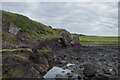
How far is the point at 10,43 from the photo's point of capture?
31.1m

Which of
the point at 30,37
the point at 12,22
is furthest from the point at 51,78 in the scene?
the point at 12,22

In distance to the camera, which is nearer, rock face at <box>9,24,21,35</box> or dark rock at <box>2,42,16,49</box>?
dark rock at <box>2,42,16,49</box>

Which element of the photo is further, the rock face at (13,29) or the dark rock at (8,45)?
the rock face at (13,29)

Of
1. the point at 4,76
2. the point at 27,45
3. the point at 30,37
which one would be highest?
the point at 30,37

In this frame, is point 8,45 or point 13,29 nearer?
point 8,45

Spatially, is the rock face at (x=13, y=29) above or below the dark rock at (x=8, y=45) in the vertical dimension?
above

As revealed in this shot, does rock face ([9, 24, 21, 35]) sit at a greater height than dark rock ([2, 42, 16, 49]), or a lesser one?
greater

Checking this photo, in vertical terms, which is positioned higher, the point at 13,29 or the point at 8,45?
the point at 13,29

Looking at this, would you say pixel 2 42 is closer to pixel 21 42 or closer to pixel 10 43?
pixel 10 43

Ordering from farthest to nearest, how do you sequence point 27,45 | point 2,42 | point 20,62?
point 27,45 < point 2,42 < point 20,62

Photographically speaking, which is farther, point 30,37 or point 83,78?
point 30,37

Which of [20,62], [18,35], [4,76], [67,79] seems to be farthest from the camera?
[18,35]

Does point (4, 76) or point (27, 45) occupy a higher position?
point (27, 45)

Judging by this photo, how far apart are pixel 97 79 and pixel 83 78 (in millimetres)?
2721
